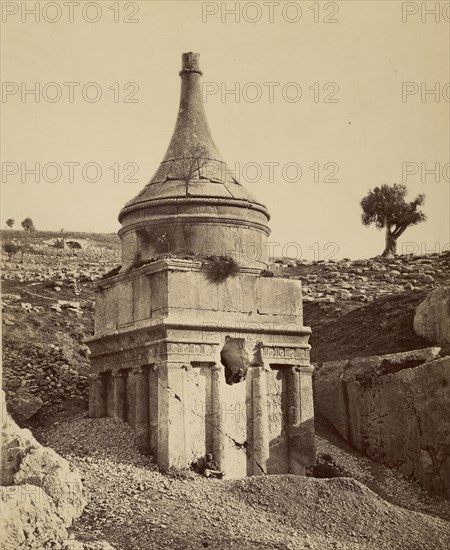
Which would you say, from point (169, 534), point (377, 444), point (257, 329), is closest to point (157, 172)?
point (257, 329)

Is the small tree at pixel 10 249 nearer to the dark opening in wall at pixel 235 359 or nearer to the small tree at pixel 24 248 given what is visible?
the small tree at pixel 24 248

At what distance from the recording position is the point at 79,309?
30188mm

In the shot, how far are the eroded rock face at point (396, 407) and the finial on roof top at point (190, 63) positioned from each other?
7.12 metres

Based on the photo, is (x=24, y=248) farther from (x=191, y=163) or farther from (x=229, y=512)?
(x=229, y=512)

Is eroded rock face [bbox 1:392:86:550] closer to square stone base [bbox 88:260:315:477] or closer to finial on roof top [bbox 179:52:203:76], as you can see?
square stone base [bbox 88:260:315:477]

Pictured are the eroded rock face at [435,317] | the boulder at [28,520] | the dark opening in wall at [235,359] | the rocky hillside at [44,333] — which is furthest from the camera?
the eroded rock face at [435,317]

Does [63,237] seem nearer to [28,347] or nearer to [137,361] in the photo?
[28,347]

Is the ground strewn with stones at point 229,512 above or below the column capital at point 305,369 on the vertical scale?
below

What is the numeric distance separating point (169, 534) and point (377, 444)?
7.90 m

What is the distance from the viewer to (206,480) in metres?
18.8

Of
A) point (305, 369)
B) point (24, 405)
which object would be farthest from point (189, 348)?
point (24, 405)

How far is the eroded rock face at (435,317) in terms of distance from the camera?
82.0 ft

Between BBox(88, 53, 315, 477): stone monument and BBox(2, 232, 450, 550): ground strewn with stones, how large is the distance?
2.78 ft

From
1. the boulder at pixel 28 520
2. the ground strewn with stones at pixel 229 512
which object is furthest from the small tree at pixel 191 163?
the boulder at pixel 28 520
